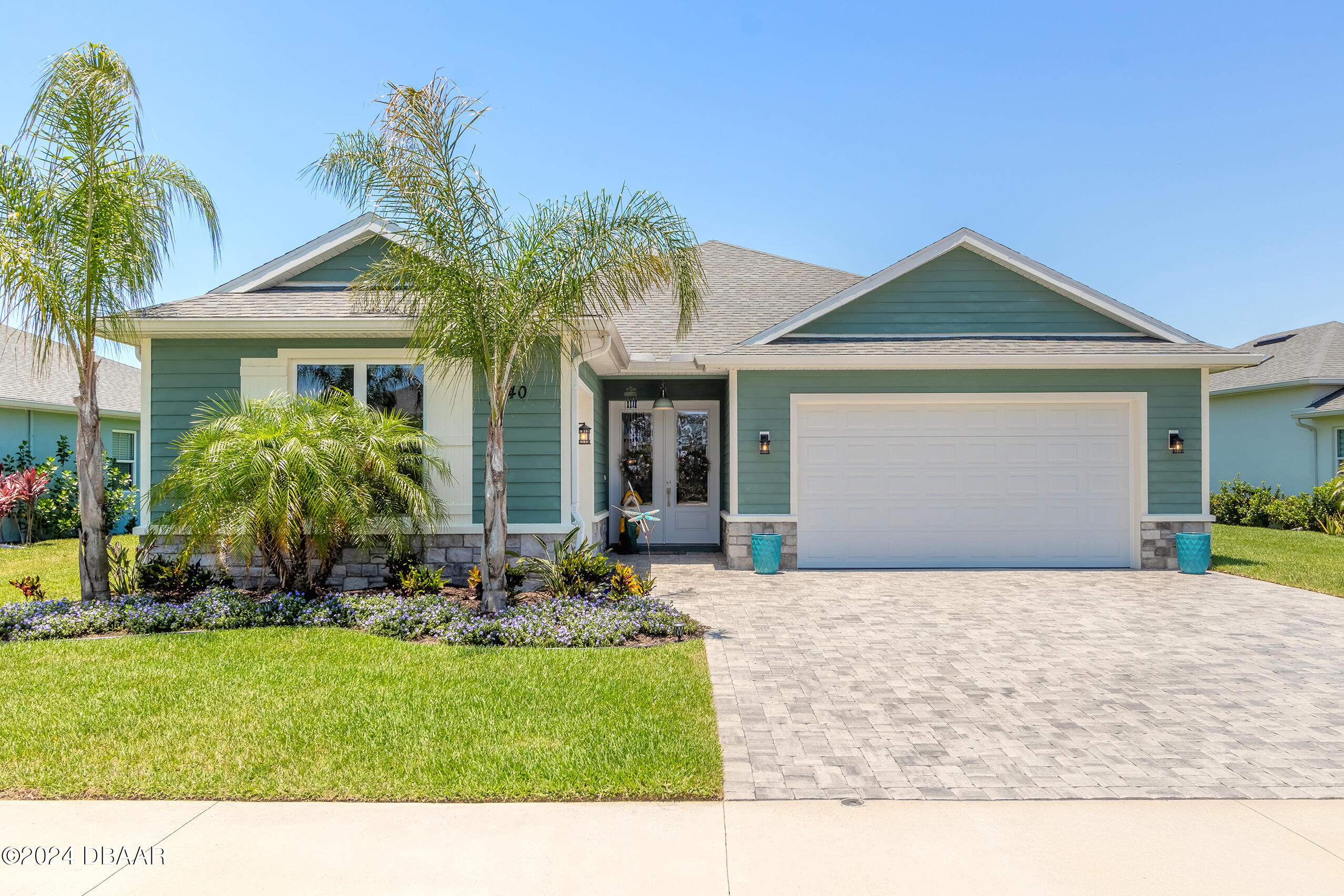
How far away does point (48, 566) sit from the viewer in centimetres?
1030

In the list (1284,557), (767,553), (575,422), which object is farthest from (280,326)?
(1284,557)

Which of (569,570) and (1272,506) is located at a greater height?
(1272,506)

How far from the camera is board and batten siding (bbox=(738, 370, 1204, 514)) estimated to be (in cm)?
984

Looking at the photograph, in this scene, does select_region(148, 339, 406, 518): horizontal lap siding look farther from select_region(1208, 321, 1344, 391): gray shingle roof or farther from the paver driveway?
select_region(1208, 321, 1344, 391): gray shingle roof

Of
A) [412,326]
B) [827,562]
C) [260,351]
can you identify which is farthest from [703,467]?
[260,351]

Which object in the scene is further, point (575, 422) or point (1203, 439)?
point (1203, 439)

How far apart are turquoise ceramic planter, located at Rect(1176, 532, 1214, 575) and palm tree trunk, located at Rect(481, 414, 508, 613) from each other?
Result: 352 inches

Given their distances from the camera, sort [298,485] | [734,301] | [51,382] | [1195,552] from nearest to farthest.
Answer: [298,485], [1195,552], [734,301], [51,382]

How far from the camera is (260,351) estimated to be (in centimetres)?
816

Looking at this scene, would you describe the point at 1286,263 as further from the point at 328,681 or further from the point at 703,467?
the point at 328,681

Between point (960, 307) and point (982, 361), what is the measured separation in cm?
122

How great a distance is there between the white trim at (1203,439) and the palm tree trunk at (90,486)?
12855mm

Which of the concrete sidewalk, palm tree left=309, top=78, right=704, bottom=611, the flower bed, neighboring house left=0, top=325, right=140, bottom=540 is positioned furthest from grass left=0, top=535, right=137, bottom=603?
the concrete sidewalk

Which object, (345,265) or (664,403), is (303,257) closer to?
(345,265)
